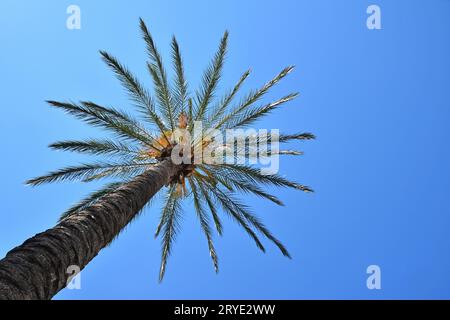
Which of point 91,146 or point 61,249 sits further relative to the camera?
point 91,146

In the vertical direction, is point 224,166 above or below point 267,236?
above

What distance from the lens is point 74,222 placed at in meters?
4.73

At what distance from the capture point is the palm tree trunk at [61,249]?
3.44m

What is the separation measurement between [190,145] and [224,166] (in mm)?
1061

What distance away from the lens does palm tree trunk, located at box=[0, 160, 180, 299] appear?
3.44m

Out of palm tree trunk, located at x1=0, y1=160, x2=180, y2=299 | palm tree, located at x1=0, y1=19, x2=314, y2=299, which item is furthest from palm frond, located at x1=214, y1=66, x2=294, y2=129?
palm tree trunk, located at x1=0, y1=160, x2=180, y2=299

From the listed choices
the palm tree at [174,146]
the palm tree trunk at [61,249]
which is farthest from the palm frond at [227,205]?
the palm tree trunk at [61,249]

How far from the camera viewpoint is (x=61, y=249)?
4.14 metres

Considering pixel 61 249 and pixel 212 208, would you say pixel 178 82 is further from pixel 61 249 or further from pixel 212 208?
pixel 61 249

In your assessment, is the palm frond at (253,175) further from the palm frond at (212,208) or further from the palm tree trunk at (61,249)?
the palm tree trunk at (61,249)

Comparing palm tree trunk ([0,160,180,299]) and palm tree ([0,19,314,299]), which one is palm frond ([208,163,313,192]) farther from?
palm tree trunk ([0,160,180,299])

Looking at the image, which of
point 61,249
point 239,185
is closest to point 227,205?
point 239,185
